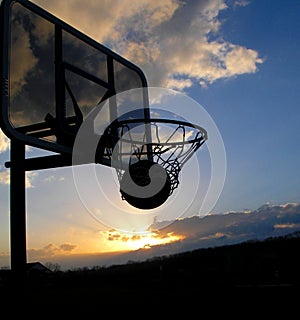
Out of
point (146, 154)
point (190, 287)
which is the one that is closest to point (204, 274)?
point (190, 287)

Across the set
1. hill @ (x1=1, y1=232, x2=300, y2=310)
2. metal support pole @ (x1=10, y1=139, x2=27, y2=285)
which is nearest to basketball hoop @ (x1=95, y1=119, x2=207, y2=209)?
metal support pole @ (x1=10, y1=139, x2=27, y2=285)

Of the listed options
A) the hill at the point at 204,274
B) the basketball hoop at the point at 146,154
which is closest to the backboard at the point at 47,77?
the basketball hoop at the point at 146,154

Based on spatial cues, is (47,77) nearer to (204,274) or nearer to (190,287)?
(190,287)

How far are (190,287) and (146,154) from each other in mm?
12280

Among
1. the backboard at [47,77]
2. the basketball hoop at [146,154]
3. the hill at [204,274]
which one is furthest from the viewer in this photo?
the hill at [204,274]

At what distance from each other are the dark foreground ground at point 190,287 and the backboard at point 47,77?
1782mm

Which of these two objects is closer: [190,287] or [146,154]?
[146,154]

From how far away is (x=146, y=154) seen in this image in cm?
592

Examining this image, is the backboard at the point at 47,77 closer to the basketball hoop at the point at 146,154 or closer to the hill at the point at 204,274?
the basketball hoop at the point at 146,154

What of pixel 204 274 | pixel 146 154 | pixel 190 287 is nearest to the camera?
pixel 146 154

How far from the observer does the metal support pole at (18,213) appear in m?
5.07

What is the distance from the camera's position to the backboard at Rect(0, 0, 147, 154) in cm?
442

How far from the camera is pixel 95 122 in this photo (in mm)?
5703

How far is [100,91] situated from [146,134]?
0.85 m
